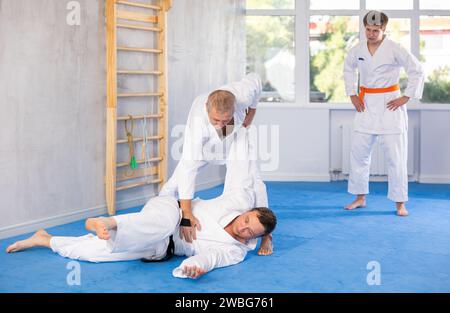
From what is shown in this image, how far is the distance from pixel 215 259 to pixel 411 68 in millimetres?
2585

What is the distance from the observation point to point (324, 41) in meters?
7.40

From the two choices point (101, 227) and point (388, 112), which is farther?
point (388, 112)

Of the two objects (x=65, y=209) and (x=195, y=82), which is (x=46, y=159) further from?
(x=195, y=82)

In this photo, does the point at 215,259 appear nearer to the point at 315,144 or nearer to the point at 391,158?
the point at 391,158

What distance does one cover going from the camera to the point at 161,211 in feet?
12.1

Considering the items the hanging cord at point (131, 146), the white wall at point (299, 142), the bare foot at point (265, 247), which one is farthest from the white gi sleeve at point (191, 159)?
the white wall at point (299, 142)

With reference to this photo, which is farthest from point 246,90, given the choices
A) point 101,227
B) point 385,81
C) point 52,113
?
point 385,81

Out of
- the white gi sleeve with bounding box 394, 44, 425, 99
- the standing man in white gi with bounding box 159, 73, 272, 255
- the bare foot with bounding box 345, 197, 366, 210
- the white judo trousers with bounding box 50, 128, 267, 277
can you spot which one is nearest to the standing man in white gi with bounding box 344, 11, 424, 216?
the white gi sleeve with bounding box 394, 44, 425, 99

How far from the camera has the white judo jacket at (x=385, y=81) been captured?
539cm

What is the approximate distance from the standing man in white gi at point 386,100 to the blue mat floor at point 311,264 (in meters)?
0.37

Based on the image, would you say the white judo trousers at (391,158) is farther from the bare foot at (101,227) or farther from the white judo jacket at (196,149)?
the bare foot at (101,227)

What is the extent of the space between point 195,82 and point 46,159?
2.13 m
